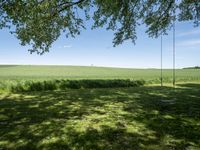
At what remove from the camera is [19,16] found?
17.3 m

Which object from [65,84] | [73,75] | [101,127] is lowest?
[101,127]

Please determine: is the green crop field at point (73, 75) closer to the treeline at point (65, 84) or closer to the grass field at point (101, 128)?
the treeline at point (65, 84)

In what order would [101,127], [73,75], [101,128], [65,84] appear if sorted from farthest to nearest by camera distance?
[73,75] → [65,84] → [101,127] → [101,128]

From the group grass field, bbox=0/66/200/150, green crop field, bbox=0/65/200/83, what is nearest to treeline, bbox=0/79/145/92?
green crop field, bbox=0/65/200/83

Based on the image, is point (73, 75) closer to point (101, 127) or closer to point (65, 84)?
point (65, 84)

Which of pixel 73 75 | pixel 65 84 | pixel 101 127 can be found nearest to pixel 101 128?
pixel 101 127

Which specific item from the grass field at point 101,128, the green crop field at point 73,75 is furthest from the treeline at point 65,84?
the grass field at point 101,128

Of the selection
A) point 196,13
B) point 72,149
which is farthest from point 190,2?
point 72,149

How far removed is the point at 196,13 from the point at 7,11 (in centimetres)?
1452

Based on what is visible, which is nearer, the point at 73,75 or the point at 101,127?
the point at 101,127

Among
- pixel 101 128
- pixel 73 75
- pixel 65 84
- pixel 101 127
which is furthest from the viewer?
pixel 73 75

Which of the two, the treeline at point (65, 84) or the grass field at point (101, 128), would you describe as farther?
the treeline at point (65, 84)

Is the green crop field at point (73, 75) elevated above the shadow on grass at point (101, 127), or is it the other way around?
the green crop field at point (73, 75)

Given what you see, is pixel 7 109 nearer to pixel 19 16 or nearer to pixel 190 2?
pixel 19 16
